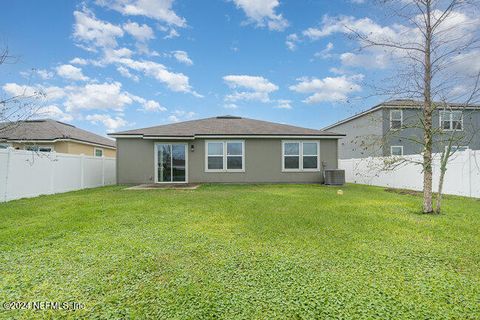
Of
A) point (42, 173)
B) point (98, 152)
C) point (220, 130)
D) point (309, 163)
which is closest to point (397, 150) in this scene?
point (309, 163)

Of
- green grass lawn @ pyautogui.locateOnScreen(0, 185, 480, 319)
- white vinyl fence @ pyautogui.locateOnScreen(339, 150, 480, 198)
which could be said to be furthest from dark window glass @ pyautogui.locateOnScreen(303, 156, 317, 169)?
green grass lawn @ pyautogui.locateOnScreen(0, 185, 480, 319)

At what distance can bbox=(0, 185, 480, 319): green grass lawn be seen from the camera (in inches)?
97.0

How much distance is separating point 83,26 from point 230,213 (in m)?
11.2

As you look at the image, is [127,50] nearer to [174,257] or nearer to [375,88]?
[375,88]

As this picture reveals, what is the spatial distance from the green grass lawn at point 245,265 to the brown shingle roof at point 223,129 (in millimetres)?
8453

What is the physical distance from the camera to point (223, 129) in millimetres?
15219

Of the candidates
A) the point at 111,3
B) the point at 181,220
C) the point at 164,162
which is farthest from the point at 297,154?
the point at 111,3

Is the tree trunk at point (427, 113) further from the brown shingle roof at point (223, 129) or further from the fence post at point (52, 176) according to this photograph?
the fence post at point (52, 176)

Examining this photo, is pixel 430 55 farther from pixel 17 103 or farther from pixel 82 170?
pixel 82 170

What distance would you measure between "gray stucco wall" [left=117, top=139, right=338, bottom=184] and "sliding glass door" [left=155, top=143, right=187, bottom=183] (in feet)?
1.08

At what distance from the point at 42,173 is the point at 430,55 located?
13.9m

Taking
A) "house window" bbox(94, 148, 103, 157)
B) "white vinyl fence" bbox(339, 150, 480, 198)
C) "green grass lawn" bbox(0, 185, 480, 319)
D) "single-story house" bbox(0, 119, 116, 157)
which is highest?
"single-story house" bbox(0, 119, 116, 157)

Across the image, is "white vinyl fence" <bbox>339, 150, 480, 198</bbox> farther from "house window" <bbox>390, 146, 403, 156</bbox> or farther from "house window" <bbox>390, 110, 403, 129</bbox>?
"house window" <bbox>390, 146, 403, 156</bbox>

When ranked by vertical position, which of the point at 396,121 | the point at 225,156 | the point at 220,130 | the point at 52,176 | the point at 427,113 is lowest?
the point at 52,176
